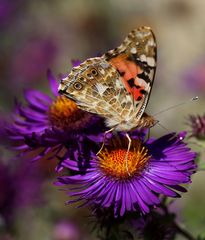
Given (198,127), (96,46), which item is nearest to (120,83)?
(198,127)

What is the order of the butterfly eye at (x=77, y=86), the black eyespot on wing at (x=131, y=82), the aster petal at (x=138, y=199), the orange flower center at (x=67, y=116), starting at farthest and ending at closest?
the orange flower center at (x=67, y=116) < the black eyespot on wing at (x=131, y=82) < the butterfly eye at (x=77, y=86) < the aster petal at (x=138, y=199)

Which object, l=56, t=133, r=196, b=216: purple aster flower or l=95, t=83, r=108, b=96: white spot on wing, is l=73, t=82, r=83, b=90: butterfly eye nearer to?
l=95, t=83, r=108, b=96: white spot on wing

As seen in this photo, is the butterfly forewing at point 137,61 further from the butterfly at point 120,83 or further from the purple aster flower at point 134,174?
the purple aster flower at point 134,174

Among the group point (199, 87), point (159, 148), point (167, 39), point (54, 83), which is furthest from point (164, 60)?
point (159, 148)

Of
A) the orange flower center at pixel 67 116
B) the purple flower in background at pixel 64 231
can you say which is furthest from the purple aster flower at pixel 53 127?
the purple flower in background at pixel 64 231

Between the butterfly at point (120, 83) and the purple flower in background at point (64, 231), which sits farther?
the purple flower in background at point (64, 231)

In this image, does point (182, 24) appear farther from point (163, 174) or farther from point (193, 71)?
point (163, 174)

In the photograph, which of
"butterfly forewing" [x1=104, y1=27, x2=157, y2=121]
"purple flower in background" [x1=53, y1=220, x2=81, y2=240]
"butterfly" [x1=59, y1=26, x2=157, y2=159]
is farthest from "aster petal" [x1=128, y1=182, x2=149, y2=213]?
"purple flower in background" [x1=53, y1=220, x2=81, y2=240]
